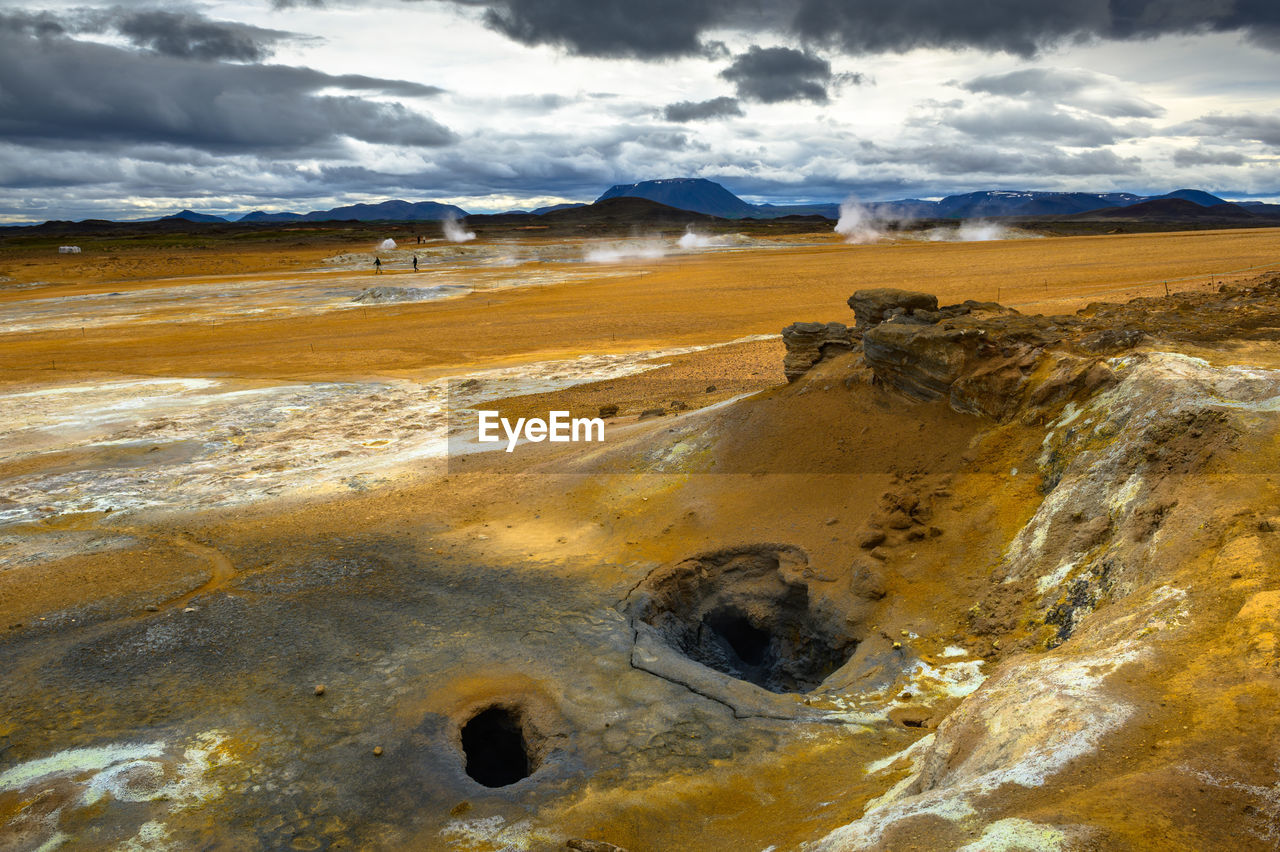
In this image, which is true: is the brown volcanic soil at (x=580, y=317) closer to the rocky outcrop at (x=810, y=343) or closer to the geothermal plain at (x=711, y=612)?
the geothermal plain at (x=711, y=612)

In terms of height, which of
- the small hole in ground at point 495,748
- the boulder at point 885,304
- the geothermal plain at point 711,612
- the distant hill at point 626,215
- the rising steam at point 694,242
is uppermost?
the distant hill at point 626,215

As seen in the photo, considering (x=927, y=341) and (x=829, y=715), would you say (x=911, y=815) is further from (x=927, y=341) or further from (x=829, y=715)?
(x=927, y=341)

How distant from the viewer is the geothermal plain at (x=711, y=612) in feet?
15.4

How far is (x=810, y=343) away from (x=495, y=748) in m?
8.24

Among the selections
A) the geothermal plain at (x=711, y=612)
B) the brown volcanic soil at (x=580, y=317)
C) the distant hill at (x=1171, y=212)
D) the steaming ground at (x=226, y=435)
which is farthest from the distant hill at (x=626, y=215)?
the geothermal plain at (x=711, y=612)

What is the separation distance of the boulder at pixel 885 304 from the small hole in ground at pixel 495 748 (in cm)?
795

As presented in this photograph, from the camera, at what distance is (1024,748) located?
14.2 ft

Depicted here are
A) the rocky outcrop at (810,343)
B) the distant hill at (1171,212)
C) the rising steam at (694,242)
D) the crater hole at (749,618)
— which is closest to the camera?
the crater hole at (749,618)

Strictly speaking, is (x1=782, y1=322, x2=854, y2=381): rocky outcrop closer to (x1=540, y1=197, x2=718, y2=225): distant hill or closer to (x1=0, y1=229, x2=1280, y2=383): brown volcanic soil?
(x1=0, y1=229, x2=1280, y2=383): brown volcanic soil

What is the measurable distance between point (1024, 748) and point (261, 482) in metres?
12.6

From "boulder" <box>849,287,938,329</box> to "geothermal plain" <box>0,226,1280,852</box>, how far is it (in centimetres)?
8

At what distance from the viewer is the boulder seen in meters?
11.9

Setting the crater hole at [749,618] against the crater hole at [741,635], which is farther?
the crater hole at [741,635]

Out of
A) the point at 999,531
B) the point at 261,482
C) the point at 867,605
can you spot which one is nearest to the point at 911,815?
the point at 867,605
